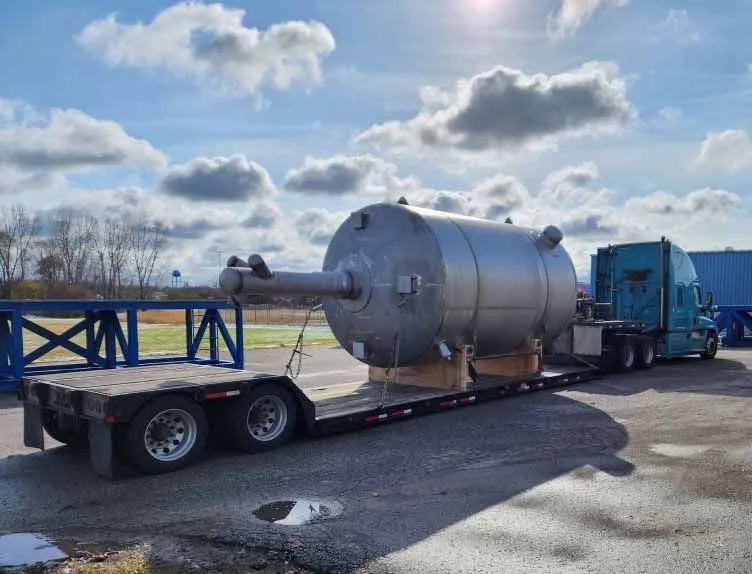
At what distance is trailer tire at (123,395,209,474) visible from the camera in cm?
700

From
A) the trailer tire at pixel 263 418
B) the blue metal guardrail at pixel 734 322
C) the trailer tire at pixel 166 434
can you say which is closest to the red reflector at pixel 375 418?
the trailer tire at pixel 263 418

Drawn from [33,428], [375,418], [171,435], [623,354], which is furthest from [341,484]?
[623,354]

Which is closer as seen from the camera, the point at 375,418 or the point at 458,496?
the point at 458,496

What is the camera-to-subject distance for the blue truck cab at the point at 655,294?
18047mm

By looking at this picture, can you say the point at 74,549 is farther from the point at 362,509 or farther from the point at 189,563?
the point at 362,509

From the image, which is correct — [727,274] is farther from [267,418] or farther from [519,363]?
[267,418]

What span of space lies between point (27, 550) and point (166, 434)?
7.54 ft

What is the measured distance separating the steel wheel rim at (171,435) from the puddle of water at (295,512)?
1639 millimetres

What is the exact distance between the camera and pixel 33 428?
8164mm

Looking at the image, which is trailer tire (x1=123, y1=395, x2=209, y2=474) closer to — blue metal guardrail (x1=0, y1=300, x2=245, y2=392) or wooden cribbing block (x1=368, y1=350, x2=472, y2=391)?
wooden cribbing block (x1=368, y1=350, x2=472, y2=391)

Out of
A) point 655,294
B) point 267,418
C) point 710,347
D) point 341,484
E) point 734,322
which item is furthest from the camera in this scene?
point 734,322

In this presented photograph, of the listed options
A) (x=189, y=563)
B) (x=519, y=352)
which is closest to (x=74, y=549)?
(x=189, y=563)

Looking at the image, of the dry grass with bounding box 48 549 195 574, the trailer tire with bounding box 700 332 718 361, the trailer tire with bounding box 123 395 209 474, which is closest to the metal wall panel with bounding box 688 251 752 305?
the trailer tire with bounding box 700 332 718 361

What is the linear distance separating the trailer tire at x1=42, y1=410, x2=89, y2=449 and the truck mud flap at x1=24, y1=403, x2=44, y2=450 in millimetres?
76
